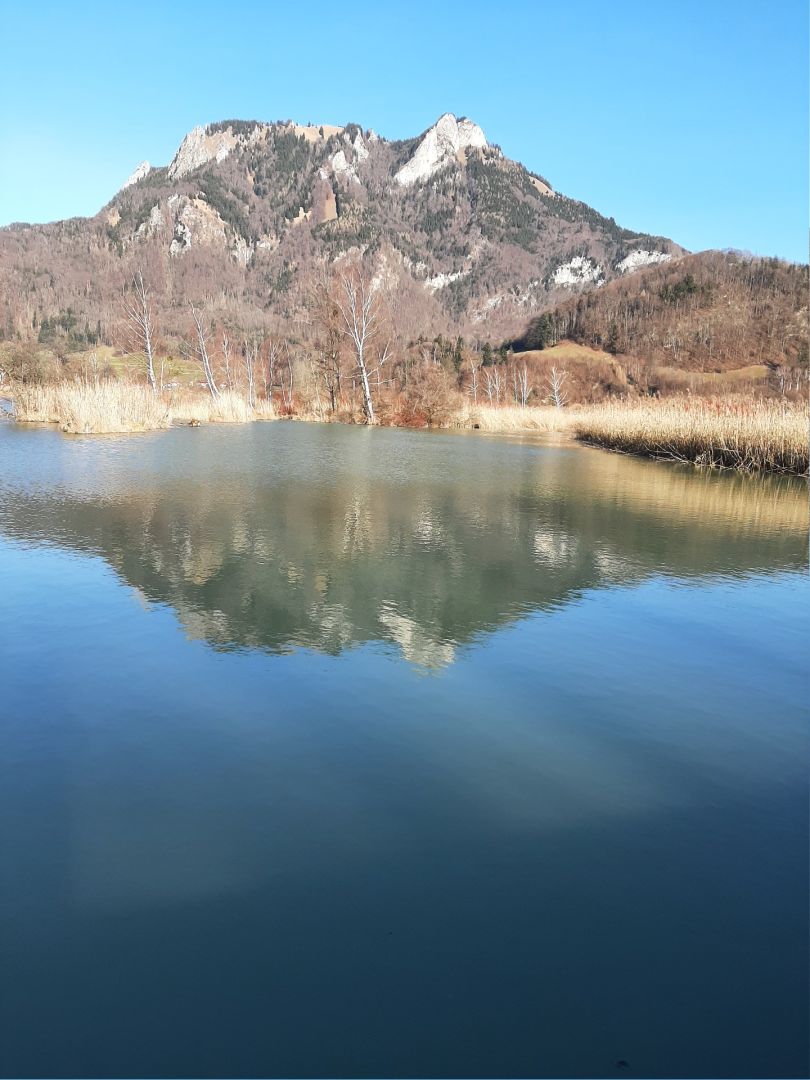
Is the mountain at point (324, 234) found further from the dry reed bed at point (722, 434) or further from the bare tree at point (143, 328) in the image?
the dry reed bed at point (722, 434)

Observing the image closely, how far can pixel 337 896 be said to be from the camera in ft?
7.59

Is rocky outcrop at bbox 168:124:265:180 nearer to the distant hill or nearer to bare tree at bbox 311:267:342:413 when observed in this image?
the distant hill

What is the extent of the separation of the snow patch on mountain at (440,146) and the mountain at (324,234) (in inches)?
13.2

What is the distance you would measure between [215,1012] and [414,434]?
23946mm

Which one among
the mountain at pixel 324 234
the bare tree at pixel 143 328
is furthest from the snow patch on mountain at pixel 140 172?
the bare tree at pixel 143 328

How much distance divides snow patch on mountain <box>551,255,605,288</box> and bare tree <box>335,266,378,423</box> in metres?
113

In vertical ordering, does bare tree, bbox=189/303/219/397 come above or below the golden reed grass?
above

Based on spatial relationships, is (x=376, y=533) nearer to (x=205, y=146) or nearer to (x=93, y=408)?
(x=93, y=408)

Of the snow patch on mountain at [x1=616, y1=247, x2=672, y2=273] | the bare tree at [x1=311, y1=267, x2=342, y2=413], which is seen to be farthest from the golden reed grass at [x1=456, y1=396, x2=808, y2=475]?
the snow patch on mountain at [x1=616, y1=247, x2=672, y2=273]

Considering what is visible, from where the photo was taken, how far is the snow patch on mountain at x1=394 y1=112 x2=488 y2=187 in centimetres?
16325

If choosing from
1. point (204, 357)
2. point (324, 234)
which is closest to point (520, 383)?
point (204, 357)

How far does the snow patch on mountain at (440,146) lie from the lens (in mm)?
163250

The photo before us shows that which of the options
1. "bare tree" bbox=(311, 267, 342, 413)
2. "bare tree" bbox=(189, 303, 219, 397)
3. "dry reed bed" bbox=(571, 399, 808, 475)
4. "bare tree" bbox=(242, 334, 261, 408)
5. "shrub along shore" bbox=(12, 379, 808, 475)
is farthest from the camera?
"bare tree" bbox=(189, 303, 219, 397)

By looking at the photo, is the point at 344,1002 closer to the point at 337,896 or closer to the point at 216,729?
→ the point at 337,896
